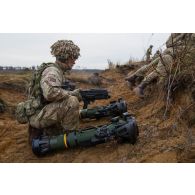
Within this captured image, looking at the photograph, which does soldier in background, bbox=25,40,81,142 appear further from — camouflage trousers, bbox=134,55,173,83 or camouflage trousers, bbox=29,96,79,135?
camouflage trousers, bbox=134,55,173,83

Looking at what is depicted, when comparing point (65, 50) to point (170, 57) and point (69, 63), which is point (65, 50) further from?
point (170, 57)

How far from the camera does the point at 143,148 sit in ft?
12.0

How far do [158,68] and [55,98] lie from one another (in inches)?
84.8

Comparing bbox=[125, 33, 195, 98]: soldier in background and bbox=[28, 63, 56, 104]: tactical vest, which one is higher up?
bbox=[125, 33, 195, 98]: soldier in background

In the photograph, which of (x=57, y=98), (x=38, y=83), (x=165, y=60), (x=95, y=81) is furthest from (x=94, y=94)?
(x=95, y=81)

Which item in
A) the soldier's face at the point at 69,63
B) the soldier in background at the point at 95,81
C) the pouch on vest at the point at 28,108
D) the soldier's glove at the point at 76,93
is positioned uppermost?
the soldier in background at the point at 95,81

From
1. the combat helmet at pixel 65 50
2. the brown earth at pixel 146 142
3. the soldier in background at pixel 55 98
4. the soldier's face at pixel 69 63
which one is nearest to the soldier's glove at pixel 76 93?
the soldier in background at pixel 55 98

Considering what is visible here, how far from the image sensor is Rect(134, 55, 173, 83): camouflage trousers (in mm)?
4782

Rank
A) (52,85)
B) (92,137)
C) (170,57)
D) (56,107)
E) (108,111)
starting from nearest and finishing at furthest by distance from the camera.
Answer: (92,137) → (52,85) → (56,107) → (108,111) → (170,57)

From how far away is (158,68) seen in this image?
541 centimetres

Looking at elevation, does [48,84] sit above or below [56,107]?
above

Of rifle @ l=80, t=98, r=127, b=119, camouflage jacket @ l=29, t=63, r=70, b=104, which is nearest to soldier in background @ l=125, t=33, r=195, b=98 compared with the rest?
rifle @ l=80, t=98, r=127, b=119

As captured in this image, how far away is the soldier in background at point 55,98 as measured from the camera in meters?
3.96

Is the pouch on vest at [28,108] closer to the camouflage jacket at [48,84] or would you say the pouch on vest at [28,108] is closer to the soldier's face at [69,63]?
the camouflage jacket at [48,84]
